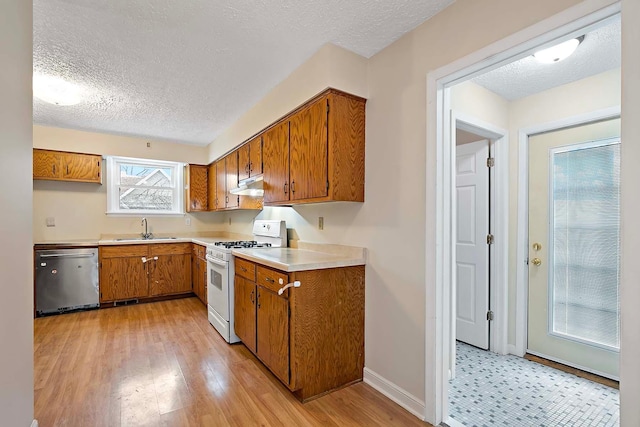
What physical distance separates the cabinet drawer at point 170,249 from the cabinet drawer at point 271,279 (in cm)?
281

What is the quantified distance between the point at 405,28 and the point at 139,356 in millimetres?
3429

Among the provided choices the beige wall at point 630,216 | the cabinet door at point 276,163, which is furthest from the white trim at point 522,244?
the cabinet door at point 276,163

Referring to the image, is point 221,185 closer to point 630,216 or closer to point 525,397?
point 525,397

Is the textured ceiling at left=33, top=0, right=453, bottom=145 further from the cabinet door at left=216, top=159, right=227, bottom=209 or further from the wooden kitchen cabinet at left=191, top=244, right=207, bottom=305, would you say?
the wooden kitchen cabinet at left=191, top=244, right=207, bottom=305

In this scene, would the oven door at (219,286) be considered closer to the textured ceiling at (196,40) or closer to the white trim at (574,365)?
the textured ceiling at (196,40)

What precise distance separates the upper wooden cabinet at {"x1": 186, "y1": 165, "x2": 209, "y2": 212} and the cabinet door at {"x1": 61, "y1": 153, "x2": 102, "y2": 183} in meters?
1.27

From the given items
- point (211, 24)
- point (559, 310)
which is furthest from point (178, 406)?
point (559, 310)

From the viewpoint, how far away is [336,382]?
7.21 feet

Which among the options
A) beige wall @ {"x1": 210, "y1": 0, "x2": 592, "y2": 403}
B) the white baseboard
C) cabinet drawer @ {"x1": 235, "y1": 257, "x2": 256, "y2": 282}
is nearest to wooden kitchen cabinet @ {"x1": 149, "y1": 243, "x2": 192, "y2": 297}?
cabinet drawer @ {"x1": 235, "y1": 257, "x2": 256, "y2": 282}

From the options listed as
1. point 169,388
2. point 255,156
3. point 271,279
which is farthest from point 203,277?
point 271,279

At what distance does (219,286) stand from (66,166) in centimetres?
305

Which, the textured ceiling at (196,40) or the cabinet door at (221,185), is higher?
the textured ceiling at (196,40)

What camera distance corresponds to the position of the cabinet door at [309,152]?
2.27m

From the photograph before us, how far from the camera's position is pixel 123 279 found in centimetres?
431
